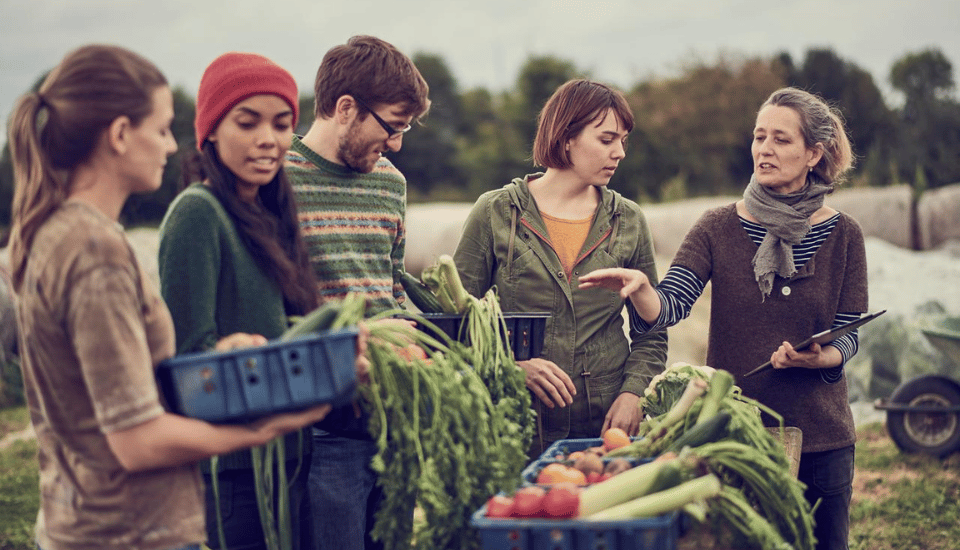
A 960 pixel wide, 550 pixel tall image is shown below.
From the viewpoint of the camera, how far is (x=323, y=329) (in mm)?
2207

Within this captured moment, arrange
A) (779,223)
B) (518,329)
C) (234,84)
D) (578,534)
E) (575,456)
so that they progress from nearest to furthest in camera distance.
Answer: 1. (578,534)
2. (234,84)
3. (575,456)
4. (518,329)
5. (779,223)

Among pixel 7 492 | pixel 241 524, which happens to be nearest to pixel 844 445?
pixel 241 524

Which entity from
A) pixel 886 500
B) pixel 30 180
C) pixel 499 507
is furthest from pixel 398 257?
pixel 886 500

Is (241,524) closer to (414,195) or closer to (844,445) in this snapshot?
(844,445)

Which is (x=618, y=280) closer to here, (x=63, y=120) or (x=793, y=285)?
(x=793, y=285)

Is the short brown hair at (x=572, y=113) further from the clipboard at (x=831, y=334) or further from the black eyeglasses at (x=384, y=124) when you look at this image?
the clipboard at (x=831, y=334)

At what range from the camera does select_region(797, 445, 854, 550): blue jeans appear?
363 centimetres

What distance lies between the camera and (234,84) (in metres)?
2.57

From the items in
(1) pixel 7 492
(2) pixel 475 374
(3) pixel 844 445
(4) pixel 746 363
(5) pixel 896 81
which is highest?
(5) pixel 896 81

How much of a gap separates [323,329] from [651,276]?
195cm

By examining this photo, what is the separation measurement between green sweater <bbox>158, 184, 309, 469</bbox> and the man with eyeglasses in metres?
0.52

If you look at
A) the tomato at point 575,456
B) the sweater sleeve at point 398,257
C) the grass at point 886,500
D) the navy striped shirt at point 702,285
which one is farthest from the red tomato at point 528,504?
the grass at point 886,500

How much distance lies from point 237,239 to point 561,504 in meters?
1.01

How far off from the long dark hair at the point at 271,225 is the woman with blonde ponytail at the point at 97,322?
417 mm
